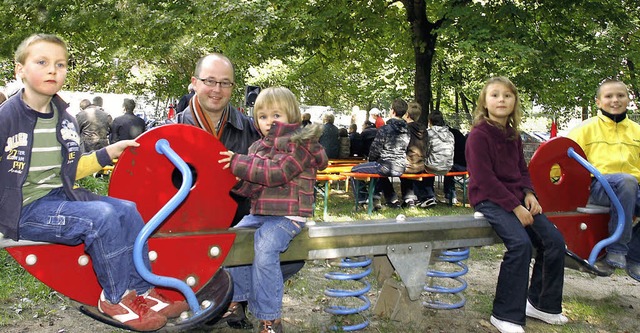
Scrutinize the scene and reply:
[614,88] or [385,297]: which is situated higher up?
[614,88]

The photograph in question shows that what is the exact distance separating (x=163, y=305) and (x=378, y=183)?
720 cm

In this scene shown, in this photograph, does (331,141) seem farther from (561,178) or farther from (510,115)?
(510,115)

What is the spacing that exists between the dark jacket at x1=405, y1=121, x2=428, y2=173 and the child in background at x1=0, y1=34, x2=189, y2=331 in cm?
730

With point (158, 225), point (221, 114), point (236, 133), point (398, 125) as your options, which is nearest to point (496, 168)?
point (236, 133)

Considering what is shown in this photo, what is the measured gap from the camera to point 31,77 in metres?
2.53

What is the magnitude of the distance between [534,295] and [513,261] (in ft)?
1.90

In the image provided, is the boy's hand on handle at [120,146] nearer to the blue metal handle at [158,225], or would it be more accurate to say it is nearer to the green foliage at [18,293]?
the blue metal handle at [158,225]

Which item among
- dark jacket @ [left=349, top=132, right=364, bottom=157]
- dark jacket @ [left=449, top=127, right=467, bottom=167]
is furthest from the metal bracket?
dark jacket @ [left=349, top=132, right=364, bottom=157]

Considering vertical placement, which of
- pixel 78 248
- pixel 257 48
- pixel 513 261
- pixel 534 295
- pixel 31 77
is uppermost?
pixel 257 48

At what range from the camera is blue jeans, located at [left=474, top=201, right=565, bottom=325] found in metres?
3.71

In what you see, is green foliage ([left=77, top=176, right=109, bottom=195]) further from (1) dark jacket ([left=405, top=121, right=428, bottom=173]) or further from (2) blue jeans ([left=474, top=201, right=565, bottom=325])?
(2) blue jeans ([left=474, top=201, right=565, bottom=325])

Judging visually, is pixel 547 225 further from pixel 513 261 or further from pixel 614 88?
pixel 614 88

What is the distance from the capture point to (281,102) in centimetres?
306

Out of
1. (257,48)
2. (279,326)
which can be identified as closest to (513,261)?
(279,326)
